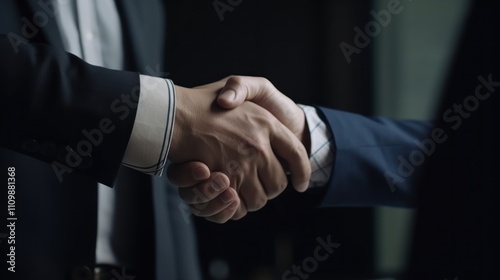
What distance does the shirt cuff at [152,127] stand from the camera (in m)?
0.54

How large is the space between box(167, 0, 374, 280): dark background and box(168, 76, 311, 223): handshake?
0.35 m

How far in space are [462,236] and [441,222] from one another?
37 mm

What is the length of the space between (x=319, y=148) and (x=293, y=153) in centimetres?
7

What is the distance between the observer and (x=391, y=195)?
0.77m

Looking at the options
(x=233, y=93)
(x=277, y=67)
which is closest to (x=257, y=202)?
(x=233, y=93)

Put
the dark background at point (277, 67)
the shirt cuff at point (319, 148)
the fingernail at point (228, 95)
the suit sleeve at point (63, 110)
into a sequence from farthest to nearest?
the dark background at point (277, 67) < the shirt cuff at point (319, 148) < the fingernail at point (228, 95) < the suit sleeve at point (63, 110)

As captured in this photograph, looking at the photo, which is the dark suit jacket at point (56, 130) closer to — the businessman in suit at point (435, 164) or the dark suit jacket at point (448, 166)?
the businessman in suit at point (435, 164)

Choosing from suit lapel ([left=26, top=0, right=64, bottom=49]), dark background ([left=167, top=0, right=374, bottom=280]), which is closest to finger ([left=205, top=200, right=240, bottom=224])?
suit lapel ([left=26, top=0, right=64, bottom=49])

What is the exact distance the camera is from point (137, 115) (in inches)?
21.1

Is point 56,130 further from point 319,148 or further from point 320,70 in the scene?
point 320,70

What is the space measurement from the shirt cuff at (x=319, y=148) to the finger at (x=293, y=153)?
0.03 m

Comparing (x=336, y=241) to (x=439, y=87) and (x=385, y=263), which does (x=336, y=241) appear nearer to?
(x=385, y=263)

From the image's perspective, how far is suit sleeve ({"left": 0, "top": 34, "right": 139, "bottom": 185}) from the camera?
0.50 metres

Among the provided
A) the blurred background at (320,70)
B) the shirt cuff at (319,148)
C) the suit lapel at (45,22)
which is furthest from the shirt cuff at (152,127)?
the blurred background at (320,70)
